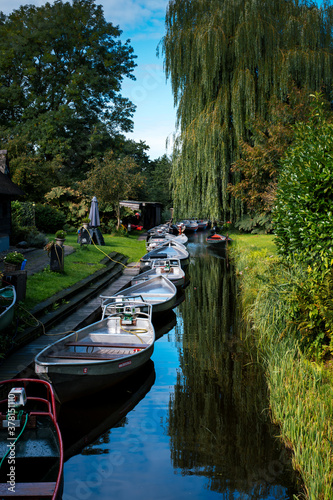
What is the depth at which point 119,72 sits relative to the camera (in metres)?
48.5

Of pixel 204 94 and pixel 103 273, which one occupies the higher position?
pixel 204 94

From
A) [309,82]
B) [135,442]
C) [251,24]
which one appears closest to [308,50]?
[309,82]

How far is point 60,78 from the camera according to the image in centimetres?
4528

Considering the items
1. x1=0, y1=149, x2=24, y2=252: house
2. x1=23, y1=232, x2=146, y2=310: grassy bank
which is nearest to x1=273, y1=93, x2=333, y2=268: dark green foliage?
x1=23, y1=232, x2=146, y2=310: grassy bank

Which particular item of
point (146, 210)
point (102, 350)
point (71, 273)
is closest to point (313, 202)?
point (102, 350)

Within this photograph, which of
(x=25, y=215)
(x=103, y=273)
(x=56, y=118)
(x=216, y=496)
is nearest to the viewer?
(x=216, y=496)

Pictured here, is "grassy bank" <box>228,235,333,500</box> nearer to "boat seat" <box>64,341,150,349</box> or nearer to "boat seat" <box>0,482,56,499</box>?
"boat seat" <box>64,341,150,349</box>

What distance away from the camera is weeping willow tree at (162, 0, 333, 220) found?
20500mm

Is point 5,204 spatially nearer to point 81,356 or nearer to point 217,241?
point 81,356

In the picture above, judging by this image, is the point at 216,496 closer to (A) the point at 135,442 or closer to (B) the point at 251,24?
(A) the point at 135,442

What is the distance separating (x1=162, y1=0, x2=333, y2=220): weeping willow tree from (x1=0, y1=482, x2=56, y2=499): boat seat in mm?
18939

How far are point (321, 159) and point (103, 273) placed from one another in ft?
42.1

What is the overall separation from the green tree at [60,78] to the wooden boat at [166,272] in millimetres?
26288

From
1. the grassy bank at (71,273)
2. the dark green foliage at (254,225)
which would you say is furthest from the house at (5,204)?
the dark green foliage at (254,225)
